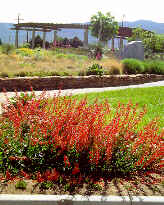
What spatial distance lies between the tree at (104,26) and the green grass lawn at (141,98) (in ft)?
134

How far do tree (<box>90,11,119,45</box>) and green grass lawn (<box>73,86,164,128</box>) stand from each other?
40.9 m

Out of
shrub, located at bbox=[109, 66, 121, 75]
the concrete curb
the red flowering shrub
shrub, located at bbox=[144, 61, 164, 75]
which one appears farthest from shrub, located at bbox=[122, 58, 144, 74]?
the concrete curb

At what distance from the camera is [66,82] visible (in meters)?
11.9

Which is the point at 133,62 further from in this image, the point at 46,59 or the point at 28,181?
the point at 28,181

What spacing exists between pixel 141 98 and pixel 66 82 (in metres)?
3.58

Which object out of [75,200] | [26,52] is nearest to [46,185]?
[75,200]

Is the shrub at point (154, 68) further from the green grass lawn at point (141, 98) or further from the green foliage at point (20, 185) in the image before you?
the green foliage at point (20, 185)

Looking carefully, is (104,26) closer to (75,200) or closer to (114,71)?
(114,71)

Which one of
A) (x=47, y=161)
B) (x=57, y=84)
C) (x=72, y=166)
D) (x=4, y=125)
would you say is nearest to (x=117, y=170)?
(x=72, y=166)

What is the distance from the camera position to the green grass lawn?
7.88 meters

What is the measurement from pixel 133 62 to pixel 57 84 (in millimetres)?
5251

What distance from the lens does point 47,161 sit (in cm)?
376

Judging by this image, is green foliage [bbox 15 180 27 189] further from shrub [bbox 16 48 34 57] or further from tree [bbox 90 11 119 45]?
tree [bbox 90 11 119 45]

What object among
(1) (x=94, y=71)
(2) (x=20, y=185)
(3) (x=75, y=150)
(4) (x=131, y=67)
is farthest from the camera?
(4) (x=131, y=67)
